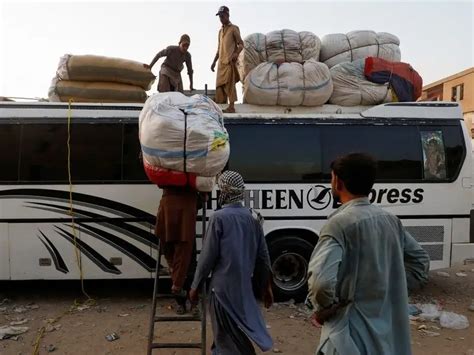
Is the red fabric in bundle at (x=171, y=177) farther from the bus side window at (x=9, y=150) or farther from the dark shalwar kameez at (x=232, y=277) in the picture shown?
the bus side window at (x=9, y=150)

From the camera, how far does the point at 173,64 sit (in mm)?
7109

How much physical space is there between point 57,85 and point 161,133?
2.49 metres

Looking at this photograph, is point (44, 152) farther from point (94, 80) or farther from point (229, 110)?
point (229, 110)

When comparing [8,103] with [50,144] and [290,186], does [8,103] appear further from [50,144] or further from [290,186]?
[290,186]

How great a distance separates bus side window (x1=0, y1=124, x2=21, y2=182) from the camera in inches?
223

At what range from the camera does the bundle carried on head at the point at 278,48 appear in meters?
6.41

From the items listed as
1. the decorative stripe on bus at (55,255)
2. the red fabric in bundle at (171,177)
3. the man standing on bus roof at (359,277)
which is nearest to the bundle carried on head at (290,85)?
the red fabric in bundle at (171,177)

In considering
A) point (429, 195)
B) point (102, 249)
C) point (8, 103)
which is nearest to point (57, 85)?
point (8, 103)

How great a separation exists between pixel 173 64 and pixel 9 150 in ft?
8.95

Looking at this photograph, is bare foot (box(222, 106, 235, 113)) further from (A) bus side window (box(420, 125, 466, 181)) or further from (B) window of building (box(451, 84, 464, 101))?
(B) window of building (box(451, 84, 464, 101))

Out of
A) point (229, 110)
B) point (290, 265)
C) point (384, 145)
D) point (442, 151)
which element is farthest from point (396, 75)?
point (290, 265)

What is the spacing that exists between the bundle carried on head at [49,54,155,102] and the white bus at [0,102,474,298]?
1.28 feet

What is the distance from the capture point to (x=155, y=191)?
569cm

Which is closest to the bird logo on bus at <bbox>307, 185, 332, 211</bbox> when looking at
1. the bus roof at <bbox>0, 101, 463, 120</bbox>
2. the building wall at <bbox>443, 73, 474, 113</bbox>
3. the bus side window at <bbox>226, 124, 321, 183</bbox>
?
the bus side window at <bbox>226, 124, 321, 183</bbox>
